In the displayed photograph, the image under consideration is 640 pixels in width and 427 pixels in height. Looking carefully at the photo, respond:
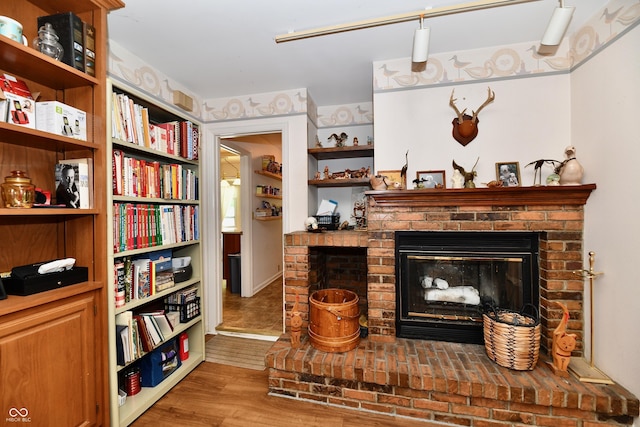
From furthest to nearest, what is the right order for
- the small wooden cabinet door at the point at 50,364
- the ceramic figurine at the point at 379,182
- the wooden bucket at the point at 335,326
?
the ceramic figurine at the point at 379,182 < the wooden bucket at the point at 335,326 < the small wooden cabinet door at the point at 50,364

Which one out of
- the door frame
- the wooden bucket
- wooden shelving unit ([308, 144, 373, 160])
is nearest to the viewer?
the wooden bucket

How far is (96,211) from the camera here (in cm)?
140

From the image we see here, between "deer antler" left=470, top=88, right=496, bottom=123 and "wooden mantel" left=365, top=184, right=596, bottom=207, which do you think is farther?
"deer antler" left=470, top=88, right=496, bottom=123

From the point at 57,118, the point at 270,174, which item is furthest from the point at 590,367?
the point at 270,174

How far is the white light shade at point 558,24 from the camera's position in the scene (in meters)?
1.32

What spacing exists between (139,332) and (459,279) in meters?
2.34

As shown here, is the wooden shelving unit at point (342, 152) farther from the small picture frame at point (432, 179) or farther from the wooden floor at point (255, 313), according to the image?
the wooden floor at point (255, 313)

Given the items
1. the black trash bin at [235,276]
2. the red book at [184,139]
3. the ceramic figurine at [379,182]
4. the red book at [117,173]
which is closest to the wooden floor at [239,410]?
the red book at [117,173]

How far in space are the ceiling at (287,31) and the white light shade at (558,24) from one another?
0.97 ft

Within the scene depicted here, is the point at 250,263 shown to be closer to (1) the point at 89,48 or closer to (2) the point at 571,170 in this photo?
(1) the point at 89,48

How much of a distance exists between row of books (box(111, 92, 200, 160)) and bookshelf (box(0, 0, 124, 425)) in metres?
0.17

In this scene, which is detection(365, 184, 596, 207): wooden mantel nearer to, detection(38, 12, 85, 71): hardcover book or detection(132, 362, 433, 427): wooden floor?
detection(132, 362, 433, 427): wooden floor

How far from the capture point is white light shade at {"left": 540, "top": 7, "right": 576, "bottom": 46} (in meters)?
1.32

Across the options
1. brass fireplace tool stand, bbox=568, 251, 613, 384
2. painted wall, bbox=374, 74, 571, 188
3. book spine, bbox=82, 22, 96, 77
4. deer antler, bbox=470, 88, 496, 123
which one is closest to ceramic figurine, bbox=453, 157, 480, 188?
painted wall, bbox=374, 74, 571, 188
